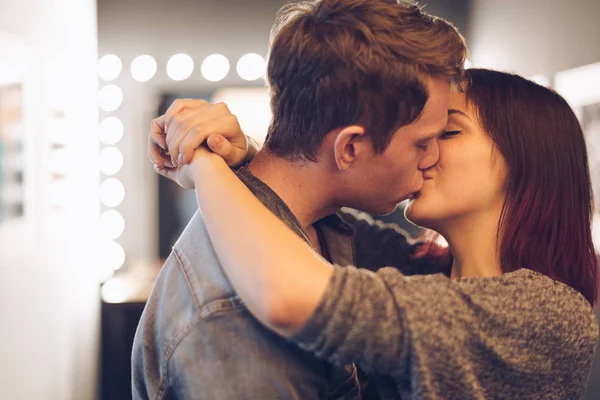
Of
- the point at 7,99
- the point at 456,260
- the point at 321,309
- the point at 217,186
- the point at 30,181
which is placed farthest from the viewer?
the point at 30,181

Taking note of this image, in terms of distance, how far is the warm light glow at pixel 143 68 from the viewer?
284 cm

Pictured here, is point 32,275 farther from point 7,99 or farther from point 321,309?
point 321,309

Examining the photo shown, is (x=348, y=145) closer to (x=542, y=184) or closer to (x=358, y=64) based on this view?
(x=358, y=64)

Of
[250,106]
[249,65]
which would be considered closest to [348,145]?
[250,106]

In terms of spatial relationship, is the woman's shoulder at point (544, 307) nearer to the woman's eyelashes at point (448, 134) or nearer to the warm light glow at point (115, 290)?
the woman's eyelashes at point (448, 134)

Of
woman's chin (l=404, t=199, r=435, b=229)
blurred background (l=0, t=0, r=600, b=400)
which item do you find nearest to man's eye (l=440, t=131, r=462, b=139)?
woman's chin (l=404, t=199, r=435, b=229)

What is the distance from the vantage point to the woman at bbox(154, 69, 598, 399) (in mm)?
798

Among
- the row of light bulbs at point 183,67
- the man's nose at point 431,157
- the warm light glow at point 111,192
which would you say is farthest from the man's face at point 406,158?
the warm light glow at point 111,192

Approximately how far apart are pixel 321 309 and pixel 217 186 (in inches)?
9.2

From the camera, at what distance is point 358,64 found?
0.94 metres

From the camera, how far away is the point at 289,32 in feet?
3.32

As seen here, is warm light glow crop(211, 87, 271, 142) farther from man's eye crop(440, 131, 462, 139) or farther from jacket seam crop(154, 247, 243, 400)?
jacket seam crop(154, 247, 243, 400)

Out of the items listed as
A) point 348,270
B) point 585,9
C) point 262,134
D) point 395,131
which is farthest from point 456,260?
point 262,134

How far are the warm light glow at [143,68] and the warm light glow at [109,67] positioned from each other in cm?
6
